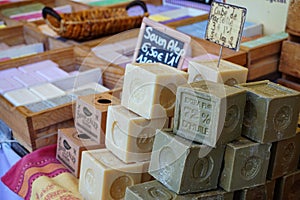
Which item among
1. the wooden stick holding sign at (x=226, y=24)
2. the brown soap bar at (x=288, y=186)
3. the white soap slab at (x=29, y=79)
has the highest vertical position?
the wooden stick holding sign at (x=226, y=24)

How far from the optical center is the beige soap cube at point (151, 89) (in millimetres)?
1323

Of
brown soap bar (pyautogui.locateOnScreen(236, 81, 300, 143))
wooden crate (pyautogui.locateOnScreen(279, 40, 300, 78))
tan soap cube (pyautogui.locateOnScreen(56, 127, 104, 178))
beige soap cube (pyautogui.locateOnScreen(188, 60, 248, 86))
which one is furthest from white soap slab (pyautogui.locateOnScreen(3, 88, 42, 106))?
wooden crate (pyautogui.locateOnScreen(279, 40, 300, 78))

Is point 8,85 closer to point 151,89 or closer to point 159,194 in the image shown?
point 151,89

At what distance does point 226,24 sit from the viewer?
1410 millimetres

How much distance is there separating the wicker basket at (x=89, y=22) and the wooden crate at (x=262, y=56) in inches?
31.6

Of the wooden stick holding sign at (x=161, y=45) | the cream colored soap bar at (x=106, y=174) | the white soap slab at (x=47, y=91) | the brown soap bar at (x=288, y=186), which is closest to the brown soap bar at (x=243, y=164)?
the brown soap bar at (x=288, y=186)

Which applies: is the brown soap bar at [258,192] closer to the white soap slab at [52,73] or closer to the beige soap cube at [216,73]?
the beige soap cube at [216,73]

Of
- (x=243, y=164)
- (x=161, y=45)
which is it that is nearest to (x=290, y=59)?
(x=161, y=45)

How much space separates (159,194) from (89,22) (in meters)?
1.51

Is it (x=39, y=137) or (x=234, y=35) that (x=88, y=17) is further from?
(x=234, y=35)

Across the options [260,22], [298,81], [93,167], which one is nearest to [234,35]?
[93,167]

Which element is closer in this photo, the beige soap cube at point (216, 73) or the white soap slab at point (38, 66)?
the beige soap cube at point (216, 73)

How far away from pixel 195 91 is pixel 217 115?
3.6 inches

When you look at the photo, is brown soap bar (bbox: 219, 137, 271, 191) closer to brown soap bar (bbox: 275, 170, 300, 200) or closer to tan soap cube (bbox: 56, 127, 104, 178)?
brown soap bar (bbox: 275, 170, 300, 200)
